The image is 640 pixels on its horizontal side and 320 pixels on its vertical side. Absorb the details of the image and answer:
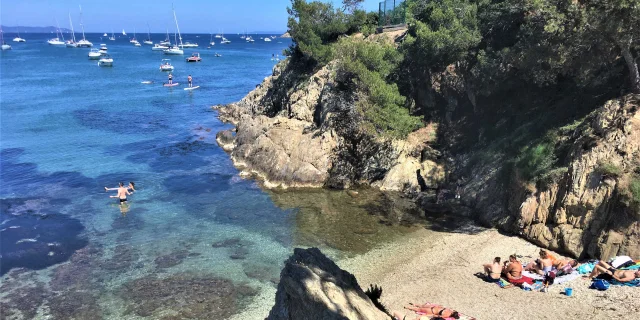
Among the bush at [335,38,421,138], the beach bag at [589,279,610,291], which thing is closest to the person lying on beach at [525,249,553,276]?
the beach bag at [589,279,610,291]

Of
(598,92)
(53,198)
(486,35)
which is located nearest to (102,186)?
(53,198)

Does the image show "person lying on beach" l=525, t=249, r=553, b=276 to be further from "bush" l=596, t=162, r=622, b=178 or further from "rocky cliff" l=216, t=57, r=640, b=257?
"bush" l=596, t=162, r=622, b=178

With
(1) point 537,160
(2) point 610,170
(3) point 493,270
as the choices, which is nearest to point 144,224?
(3) point 493,270

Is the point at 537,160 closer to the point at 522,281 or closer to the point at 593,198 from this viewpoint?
the point at 593,198

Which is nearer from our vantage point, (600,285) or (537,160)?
(600,285)

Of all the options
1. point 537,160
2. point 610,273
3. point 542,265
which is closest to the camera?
point 610,273

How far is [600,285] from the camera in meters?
14.0

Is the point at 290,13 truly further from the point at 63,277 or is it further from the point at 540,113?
the point at 63,277

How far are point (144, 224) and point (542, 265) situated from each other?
1831cm

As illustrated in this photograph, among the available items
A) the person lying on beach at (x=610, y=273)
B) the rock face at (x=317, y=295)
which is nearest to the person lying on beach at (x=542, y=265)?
the person lying on beach at (x=610, y=273)

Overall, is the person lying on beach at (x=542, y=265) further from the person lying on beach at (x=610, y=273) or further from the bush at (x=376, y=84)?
the bush at (x=376, y=84)

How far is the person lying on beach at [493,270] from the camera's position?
51.2 ft

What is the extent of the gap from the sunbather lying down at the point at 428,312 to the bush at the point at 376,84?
45.1 ft

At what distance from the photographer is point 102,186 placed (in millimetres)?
28469
